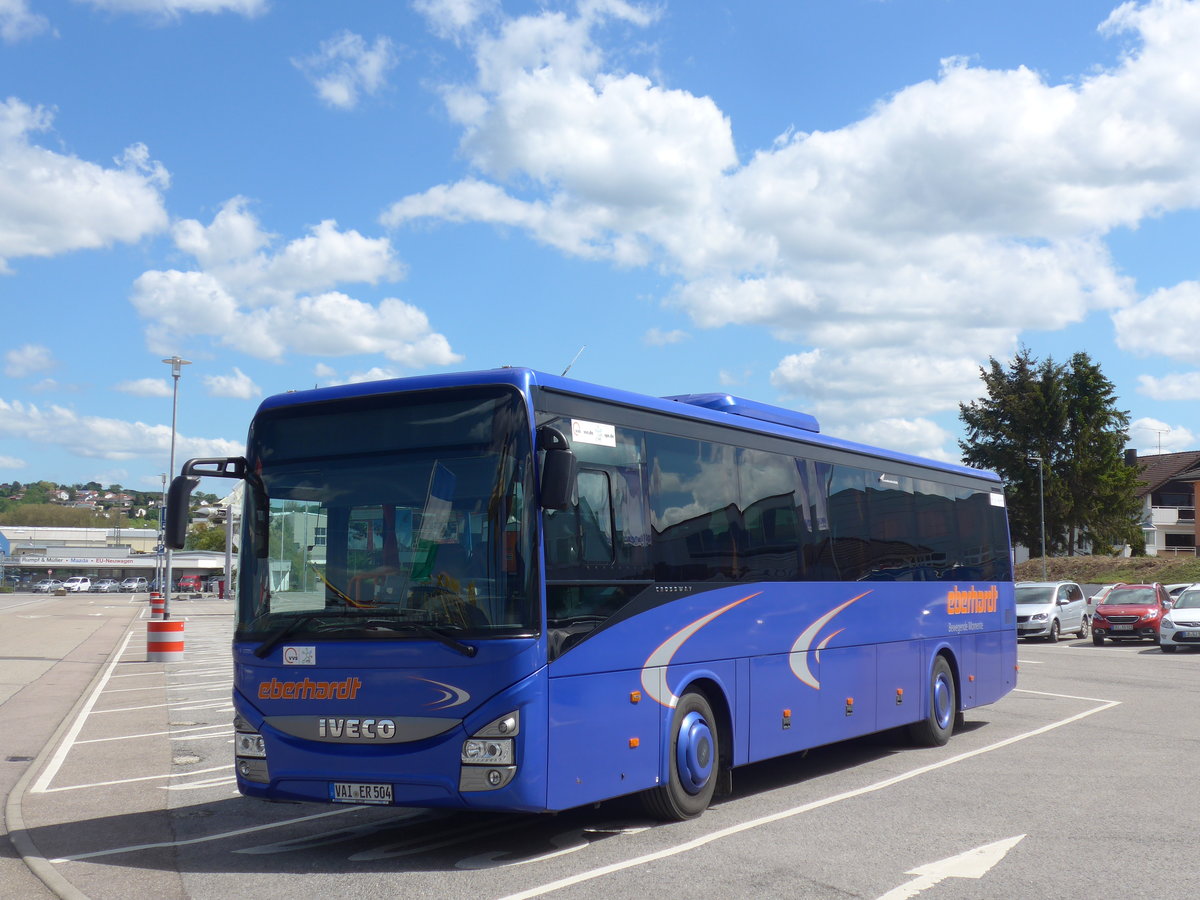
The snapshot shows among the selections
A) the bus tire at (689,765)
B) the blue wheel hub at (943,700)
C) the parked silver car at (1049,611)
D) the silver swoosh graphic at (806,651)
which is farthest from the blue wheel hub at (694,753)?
the parked silver car at (1049,611)

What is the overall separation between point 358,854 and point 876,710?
6.15 metres

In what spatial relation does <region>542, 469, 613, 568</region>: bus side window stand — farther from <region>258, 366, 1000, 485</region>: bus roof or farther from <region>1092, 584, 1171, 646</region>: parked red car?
<region>1092, 584, 1171, 646</region>: parked red car

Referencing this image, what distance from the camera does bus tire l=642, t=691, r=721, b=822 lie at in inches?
348

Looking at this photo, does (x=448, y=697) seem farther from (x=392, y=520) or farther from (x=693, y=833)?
(x=693, y=833)

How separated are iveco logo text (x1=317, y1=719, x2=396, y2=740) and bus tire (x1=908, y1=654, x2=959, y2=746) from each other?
7.67m

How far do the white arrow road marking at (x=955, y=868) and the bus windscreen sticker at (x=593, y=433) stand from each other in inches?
130

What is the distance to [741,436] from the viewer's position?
10539 mm

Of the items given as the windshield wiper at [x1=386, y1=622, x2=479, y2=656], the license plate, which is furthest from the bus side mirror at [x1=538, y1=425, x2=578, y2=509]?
the license plate

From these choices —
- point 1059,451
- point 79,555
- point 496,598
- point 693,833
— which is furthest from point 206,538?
point 496,598

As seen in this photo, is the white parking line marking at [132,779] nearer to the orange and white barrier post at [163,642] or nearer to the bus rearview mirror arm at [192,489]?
the bus rearview mirror arm at [192,489]

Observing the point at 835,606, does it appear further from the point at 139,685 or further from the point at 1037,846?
the point at 139,685

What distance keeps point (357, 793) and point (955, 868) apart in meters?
3.56

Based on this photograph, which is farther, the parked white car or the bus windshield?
the parked white car

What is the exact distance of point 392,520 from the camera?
7.78 meters
